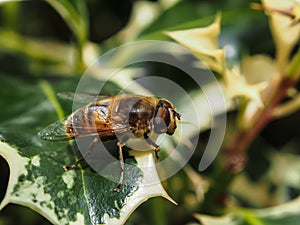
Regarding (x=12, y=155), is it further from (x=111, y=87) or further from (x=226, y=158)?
(x=226, y=158)

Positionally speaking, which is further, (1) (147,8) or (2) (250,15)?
(1) (147,8)

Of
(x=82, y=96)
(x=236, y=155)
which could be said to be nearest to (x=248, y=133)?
(x=236, y=155)

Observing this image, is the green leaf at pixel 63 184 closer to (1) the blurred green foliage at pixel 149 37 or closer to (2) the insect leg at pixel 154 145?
(2) the insect leg at pixel 154 145

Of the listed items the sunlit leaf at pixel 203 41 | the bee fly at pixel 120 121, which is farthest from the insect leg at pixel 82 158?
the sunlit leaf at pixel 203 41

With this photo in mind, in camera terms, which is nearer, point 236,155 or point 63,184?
point 63,184

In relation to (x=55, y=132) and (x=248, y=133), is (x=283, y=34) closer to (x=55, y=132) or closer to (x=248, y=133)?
(x=248, y=133)

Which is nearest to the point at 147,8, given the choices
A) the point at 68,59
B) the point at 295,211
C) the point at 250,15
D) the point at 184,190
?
the point at 68,59
